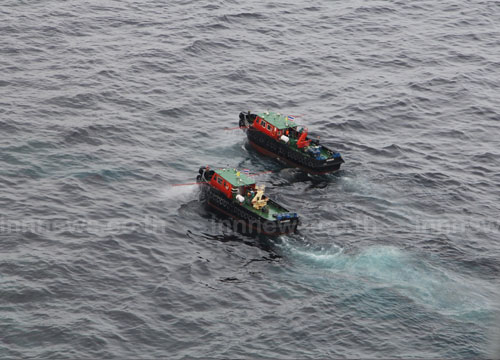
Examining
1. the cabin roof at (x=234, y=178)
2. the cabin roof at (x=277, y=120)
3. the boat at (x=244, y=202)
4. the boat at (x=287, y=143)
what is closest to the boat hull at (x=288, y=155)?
the boat at (x=287, y=143)

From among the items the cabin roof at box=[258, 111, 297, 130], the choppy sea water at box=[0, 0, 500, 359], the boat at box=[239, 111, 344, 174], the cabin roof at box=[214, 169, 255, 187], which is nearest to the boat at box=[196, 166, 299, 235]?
the cabin roof at box=[214, 169, 255, 187]

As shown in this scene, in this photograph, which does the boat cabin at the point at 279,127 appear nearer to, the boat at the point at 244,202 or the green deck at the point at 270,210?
the boat at the point at 244,202

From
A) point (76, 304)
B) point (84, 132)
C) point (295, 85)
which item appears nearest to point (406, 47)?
point (295, 85)

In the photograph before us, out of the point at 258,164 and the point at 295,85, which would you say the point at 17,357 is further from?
the point at 295,85

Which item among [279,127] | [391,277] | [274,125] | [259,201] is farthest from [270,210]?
[274,125]

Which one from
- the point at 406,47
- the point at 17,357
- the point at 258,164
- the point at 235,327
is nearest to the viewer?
the point at 17,357

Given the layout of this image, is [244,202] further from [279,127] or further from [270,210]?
[279,127]

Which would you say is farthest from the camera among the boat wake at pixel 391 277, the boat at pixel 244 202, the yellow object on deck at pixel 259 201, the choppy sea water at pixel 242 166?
the yellow object on deck at pixel 259 201
